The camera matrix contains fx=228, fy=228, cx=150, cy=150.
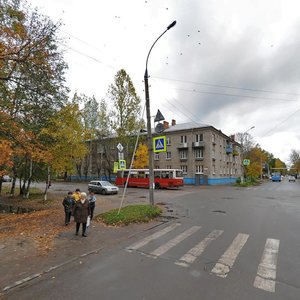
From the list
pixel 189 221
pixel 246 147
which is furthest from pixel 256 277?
pixel 246 147

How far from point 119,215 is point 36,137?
6.87m

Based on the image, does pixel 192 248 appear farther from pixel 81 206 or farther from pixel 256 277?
pixel 81 206

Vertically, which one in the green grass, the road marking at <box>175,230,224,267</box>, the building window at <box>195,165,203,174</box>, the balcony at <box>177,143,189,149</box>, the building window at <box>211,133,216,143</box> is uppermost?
A: the building window at <box>211,133,216,143</box>

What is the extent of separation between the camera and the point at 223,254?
6160 mm

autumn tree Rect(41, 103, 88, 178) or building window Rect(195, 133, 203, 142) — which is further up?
building window Rect(195, 133, 203, 142)

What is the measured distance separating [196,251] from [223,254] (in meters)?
0.72

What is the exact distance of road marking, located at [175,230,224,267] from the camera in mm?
5608

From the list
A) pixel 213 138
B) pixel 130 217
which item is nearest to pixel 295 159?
pixel 213 138

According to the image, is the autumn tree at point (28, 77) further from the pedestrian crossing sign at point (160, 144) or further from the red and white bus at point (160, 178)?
the red and white bus at point (160, 178)

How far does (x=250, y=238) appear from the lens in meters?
7.66

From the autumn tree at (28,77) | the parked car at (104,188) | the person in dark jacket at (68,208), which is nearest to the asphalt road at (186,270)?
the person in dark jacket at (68,208)

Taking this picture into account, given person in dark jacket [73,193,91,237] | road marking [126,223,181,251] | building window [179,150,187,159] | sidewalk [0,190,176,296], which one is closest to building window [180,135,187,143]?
building window [179,150,187,159]

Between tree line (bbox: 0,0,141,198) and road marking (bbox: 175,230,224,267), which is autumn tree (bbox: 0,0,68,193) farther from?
road marking (bbox: 175,230,224,267)

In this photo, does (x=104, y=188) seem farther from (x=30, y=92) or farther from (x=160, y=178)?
(x=30, y=92)
